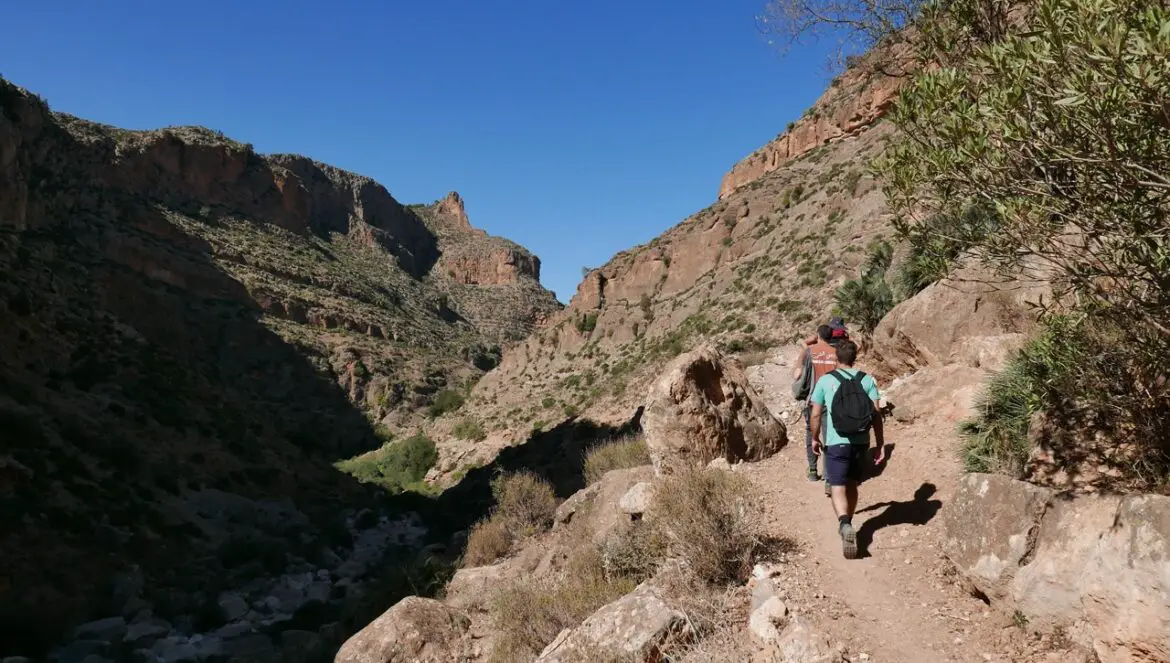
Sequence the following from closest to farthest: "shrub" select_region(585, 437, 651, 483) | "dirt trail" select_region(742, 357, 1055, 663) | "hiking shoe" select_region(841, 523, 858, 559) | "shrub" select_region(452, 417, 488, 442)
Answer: "dirt trail" select_region(742, 357, 1055, 663) < "hiking shoe" select_region(841, 523, 858, 559) < "shrub" select_region(585, 437, 651, 483) < "shrub" select_region(452, 417, 488, 442)

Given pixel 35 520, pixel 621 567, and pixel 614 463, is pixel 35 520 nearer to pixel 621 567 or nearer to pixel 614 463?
pixel 614 463

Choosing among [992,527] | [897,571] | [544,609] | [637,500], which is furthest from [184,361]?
[992,527]

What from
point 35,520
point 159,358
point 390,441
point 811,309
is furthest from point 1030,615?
point 390,441

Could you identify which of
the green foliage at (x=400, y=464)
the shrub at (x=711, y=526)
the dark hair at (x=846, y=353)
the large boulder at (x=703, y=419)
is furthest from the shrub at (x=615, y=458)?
the green foliage at (x=400, y=464)

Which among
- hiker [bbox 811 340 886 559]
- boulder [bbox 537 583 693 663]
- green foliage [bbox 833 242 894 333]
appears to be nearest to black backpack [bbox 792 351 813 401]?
hiker [bbox 811 340 886 559]

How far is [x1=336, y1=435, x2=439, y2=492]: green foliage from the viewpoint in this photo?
3759cm

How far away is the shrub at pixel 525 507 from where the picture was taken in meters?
11.5

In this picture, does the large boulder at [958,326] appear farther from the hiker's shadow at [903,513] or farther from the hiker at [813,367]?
the hiker's shadow at [903,513]

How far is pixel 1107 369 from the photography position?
13.8 feet

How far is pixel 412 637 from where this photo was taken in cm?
629

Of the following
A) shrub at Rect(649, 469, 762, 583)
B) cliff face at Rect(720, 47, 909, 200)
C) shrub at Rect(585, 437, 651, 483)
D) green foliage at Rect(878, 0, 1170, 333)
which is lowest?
shrub at Rect(649, 469, 762, 583)

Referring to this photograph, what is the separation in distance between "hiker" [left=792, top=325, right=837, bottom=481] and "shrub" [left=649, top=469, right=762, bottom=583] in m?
Answer: 1.24

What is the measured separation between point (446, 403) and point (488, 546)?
37268 millimetres

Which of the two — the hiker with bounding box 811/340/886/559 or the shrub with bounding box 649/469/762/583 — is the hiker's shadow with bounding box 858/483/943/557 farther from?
the shrub with bounding box 649/469/762/583
